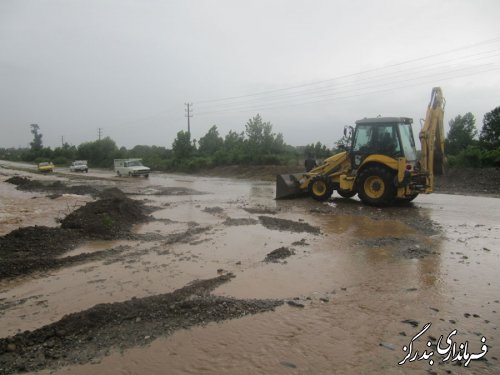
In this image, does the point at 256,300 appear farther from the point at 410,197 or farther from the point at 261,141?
the point at 261,141

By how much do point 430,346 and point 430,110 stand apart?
10.8 m

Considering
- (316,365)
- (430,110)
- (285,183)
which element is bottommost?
(316,365)

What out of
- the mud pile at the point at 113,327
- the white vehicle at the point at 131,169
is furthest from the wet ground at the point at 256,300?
the white vehicle at the point at 131,169

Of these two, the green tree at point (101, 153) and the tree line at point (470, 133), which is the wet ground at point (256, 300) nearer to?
the tree line at point (470, 133)

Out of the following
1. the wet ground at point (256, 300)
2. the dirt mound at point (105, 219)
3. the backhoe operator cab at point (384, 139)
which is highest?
the backhoe operator cab at point (384, 139)

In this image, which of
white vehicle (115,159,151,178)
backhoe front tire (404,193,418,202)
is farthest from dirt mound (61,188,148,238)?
white vehicle (115,159,151,178)

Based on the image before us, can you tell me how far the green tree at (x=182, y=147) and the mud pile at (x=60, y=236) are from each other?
1492 inches

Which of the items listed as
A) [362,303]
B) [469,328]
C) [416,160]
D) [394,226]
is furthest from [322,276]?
[416,160]

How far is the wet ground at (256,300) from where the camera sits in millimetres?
3906

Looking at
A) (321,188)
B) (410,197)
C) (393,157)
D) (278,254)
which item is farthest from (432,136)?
(278,254)

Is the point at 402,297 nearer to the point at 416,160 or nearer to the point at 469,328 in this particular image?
the point at 469,328

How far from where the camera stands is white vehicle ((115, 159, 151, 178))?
120 ft

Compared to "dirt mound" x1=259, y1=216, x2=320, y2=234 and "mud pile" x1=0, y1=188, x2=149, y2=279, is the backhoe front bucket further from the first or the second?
"mud pile" x1=0, y1=188, x2=149, y2=279

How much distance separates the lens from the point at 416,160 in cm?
1378
